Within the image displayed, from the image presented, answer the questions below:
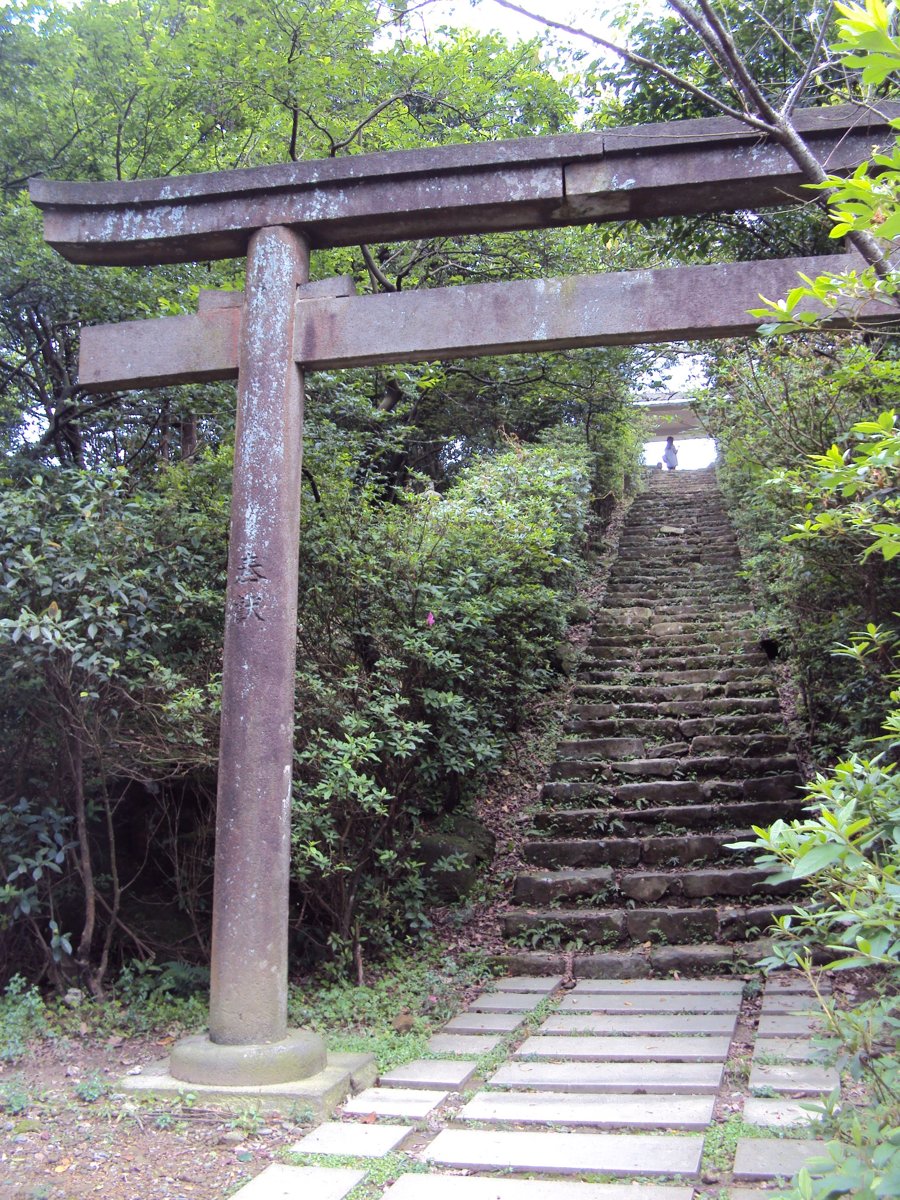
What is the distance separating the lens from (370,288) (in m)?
9.38

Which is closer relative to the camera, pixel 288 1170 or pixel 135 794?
pixel 288 1170

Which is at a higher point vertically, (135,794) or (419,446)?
(419,446)

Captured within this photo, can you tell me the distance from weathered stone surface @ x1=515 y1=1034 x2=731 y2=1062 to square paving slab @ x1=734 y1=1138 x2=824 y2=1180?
3.11 feet

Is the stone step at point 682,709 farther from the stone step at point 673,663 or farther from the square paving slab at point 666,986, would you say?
the square paving slab at point 666,986

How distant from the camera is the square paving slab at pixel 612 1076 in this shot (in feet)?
12.4

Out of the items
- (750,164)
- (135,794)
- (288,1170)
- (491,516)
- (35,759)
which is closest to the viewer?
(288,1170)

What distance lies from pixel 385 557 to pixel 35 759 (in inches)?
92.7

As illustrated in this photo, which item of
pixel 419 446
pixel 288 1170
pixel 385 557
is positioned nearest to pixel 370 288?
pixel 419 446

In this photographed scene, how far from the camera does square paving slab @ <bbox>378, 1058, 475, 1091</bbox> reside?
397cm

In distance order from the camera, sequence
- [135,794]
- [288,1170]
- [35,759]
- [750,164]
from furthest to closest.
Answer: [135,794] < [35,759] < [750,164] < [288,1170]

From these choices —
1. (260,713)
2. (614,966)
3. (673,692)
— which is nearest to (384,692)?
(260,713)

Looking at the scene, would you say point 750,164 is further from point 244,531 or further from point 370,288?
point 370,288

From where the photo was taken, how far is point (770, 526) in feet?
31.7

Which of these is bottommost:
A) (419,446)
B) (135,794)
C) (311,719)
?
(135,794)
